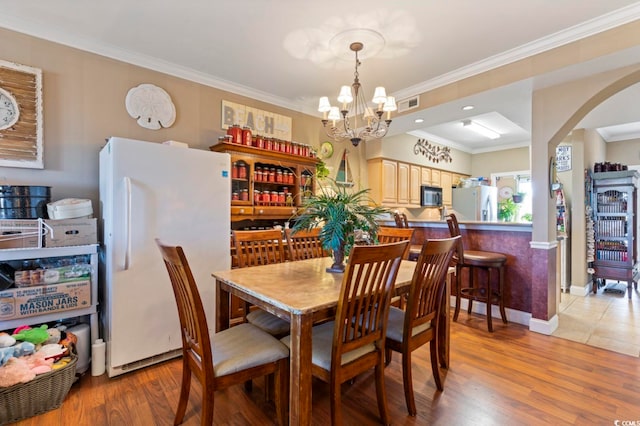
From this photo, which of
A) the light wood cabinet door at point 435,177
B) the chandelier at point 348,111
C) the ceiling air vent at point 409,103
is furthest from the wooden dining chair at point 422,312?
the light wood cabinet door at point 435,177

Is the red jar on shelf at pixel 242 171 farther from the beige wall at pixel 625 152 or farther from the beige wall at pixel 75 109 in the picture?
the beige wall at pixel 625 152

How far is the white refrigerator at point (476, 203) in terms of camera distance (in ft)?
19.0

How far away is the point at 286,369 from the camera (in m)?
1.60

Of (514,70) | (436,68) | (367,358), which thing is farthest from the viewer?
(436,68)

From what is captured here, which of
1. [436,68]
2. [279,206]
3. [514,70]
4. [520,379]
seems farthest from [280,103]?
[520,379]

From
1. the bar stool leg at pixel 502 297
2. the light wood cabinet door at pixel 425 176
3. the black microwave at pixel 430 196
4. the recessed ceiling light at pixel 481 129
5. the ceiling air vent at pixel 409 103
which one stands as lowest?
the bar stool leg at pixel 502 297

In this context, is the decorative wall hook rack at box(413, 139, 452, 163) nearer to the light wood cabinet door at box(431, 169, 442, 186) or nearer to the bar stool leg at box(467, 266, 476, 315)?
the light wood cabinet door at box(431, 169, 442, 186)

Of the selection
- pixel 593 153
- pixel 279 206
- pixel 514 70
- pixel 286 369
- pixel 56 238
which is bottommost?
pixel 286 369

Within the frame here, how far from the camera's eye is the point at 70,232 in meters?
2.09

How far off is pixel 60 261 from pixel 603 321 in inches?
196

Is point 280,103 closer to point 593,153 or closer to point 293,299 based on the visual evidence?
point 293,299

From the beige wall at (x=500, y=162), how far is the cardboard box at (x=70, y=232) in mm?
7308

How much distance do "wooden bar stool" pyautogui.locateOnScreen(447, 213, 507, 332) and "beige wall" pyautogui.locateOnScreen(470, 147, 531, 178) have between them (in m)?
4.14

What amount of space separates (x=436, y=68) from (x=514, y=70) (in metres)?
0.67
